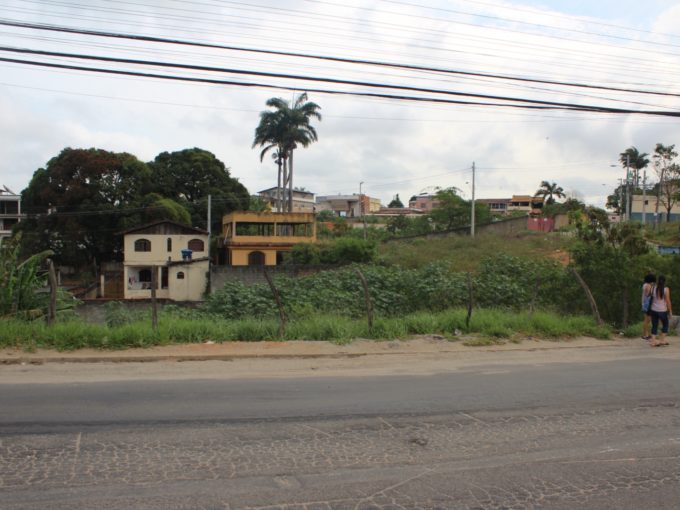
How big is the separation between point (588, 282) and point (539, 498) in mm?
11148

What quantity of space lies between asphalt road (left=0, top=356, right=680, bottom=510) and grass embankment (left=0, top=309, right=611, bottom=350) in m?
2.59

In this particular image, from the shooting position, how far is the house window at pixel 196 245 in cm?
4791

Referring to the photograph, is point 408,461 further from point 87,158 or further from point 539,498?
point 87,158

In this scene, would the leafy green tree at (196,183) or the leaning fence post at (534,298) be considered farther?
the leafy green tree at (196,183)

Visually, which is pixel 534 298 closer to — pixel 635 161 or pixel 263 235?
pixel 263 235

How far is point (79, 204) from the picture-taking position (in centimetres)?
4925

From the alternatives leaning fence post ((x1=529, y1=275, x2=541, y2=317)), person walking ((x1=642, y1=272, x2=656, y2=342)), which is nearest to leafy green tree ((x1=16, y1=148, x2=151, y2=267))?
leaning fence post ((x1=529, y1=275, x2=541, y2=317))

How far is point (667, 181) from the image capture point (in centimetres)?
5772

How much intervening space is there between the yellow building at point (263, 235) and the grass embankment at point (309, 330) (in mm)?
39461

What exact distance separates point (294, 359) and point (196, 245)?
3950cm

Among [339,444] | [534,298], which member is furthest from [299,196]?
[339,444]

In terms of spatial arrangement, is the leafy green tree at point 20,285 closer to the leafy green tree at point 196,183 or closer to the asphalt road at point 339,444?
the asphalt road at point 339,444

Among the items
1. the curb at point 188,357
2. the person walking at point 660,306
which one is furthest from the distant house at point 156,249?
the person walking at point 660,306

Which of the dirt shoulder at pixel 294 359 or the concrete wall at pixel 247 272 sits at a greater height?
the concrete wall at pixel 247 272
